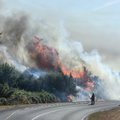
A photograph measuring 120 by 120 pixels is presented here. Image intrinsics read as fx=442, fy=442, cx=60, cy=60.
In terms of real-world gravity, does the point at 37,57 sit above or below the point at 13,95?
above

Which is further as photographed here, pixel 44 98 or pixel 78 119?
pixel 44 98

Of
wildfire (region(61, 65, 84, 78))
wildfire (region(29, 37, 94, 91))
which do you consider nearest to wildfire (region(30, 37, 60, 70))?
wildfire (region(29, 37, 94, 91))

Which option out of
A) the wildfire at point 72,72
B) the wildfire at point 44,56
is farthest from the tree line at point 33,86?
the wildfire at point 44,56

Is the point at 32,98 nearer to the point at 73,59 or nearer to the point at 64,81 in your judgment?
the point at 64,81

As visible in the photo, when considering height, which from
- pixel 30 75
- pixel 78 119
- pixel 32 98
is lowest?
pixel 78 119

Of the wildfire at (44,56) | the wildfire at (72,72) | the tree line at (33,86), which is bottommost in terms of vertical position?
the tree line at (33,86)

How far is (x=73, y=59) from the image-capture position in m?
117

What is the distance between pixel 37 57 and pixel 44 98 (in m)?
37.9

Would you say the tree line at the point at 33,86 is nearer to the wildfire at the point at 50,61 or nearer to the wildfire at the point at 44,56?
the wildfire at the point at 50,61

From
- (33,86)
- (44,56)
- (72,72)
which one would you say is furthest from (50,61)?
(33,86)

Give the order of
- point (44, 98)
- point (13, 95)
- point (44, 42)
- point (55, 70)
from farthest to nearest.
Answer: point (44, 42) → point (55, 70) → point (44, 98) → point (13, 95)

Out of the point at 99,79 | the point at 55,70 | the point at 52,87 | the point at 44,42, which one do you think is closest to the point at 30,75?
the point at 52,87

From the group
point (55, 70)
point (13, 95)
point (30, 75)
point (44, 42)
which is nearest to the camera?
point (13, 95)

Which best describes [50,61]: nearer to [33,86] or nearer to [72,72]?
[72,72]
